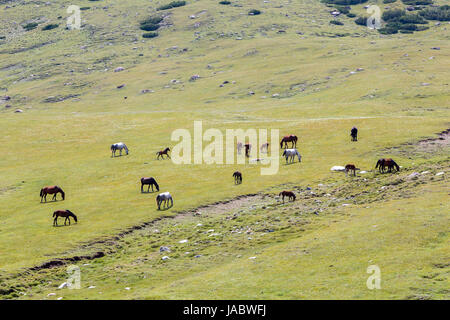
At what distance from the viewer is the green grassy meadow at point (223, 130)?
91.6 ft

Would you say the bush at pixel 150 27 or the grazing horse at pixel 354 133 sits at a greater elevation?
the bush at pixel 150 27

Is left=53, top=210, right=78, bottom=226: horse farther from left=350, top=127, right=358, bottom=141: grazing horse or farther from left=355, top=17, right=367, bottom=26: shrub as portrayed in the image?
left=355, top=17, right=367, bottom=26: shrub

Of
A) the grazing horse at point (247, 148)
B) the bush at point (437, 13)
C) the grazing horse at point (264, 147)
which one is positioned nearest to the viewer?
the grazing horse at point (247, 148)

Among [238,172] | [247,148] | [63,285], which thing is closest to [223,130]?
[247,148]

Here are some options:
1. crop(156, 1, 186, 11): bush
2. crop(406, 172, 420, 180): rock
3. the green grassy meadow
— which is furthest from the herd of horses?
crop(156, 1, 186, 11): bush

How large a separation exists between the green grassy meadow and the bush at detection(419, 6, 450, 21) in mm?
8927

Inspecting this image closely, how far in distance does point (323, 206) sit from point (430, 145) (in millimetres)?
20615

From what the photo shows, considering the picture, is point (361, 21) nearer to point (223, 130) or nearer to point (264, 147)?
point (223, 130)

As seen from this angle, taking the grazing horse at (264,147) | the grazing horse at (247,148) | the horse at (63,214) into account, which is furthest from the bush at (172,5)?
the horse at (63,214)

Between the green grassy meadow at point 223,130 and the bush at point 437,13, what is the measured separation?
8.93 metres

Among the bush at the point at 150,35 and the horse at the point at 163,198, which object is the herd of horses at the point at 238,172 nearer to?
the horse at the point at 163,198

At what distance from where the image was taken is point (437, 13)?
155375mm

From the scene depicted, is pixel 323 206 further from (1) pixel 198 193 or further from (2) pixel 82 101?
(2) pixel 82 101

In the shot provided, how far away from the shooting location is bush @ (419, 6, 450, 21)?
5999 inches
